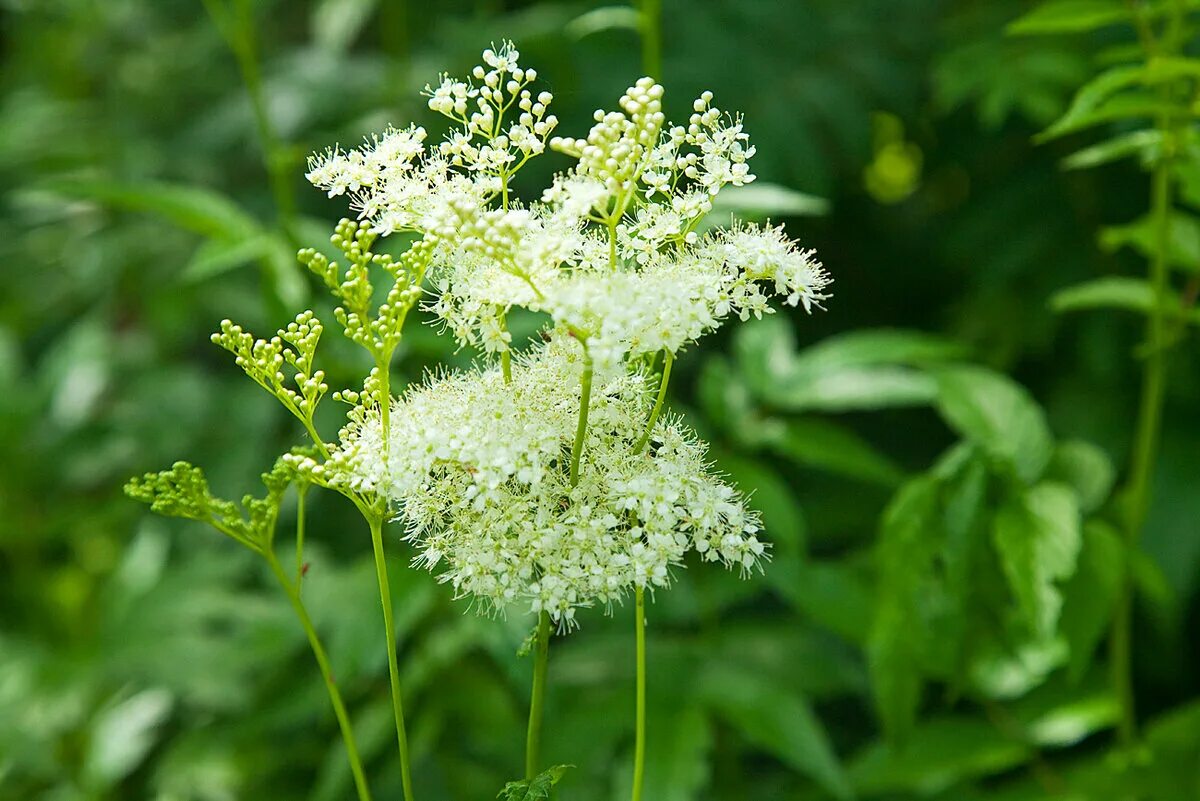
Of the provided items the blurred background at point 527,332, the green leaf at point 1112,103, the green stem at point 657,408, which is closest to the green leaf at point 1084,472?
the blurred background at point 527,332

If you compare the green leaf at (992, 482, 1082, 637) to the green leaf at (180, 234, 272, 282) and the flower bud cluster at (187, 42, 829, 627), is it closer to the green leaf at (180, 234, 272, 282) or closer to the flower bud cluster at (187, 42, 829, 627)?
the flower bud cluster at (187, 42, 829, 627)

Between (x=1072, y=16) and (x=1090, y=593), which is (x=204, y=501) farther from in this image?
(x=1072, y=16)

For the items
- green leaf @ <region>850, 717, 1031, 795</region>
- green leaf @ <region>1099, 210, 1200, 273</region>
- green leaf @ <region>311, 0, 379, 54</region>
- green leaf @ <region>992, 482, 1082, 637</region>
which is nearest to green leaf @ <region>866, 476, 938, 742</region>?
green leaf @ <region>992, 482, 1082, 637</region>

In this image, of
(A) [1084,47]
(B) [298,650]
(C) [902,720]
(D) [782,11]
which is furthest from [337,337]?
(A) [1084,47]

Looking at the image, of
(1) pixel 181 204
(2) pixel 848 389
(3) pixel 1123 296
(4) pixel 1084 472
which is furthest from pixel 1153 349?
(1) pixel 181 204

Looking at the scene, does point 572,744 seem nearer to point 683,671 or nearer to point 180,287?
point 683,671

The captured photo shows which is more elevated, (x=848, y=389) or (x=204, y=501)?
(x=848, y=389)
